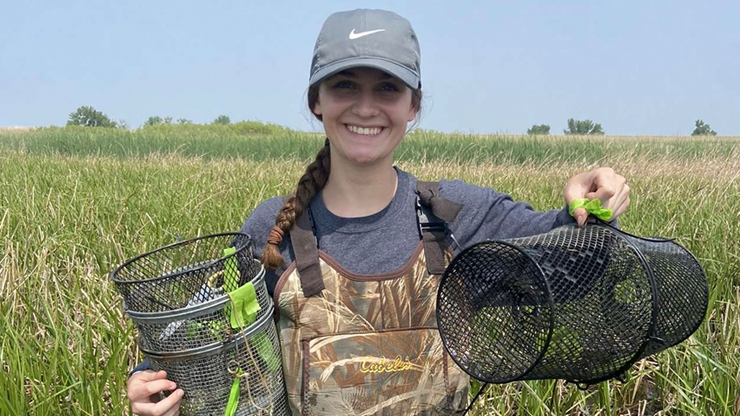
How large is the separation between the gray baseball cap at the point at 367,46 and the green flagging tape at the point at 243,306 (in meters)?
0.56

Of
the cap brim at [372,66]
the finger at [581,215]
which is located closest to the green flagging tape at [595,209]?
the finger at [581,215]

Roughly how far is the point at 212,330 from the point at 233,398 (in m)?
0.17

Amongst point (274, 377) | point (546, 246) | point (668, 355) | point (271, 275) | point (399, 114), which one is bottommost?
point (668, 355)

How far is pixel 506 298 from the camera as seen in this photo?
4.33ft

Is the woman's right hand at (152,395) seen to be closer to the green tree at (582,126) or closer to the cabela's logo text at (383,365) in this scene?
the cabela's logo text at (383,365)

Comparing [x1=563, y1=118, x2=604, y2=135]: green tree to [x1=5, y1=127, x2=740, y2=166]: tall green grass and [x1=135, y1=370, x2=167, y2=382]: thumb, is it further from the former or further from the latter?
[x1=135, y1=370, x2=167, y2=382]: thumb

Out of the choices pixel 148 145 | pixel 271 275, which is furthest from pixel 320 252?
pixel 148 145

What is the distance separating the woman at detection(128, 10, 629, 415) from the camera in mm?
1463

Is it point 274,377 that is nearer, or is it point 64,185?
point 274,377

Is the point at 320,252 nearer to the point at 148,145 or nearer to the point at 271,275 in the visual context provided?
the point at 271,275

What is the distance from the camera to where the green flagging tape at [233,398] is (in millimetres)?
Answer: 1246

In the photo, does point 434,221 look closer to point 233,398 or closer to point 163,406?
point 233,398

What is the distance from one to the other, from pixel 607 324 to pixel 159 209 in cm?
293

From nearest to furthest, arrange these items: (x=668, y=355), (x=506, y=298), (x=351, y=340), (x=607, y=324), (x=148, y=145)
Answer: (x=607, y=324), (x=506, y=298), (x=351, y=340), (x=668, y=355), (x=148, y=145)
